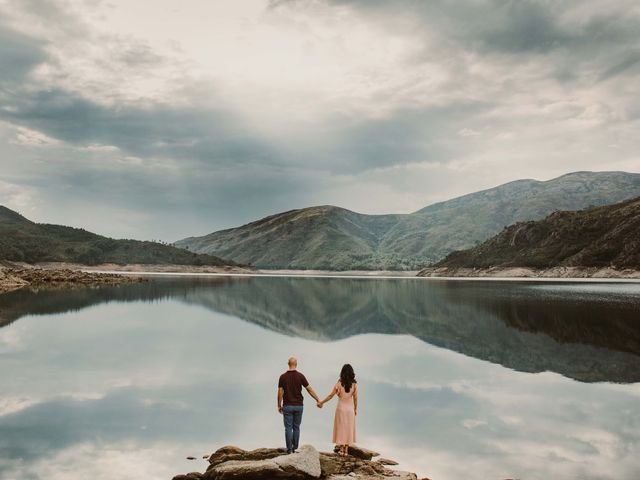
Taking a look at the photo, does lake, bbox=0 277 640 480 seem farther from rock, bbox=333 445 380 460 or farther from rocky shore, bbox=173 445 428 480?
rocky shore, bbox=173 445 428 480

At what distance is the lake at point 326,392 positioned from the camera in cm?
1364

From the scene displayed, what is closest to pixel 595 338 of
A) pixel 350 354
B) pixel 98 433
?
pixel 350 354

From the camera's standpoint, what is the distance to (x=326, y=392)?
69.8ft

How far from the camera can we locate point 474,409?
60.6 ft

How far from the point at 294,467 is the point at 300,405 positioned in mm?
2287

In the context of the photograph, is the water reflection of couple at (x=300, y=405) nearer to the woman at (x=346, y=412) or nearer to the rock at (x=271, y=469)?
the woman at (x=346, y=412)

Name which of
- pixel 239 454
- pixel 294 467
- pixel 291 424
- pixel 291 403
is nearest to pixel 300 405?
pixel 291 403

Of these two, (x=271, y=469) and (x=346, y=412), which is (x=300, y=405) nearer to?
(x=346, y=412)

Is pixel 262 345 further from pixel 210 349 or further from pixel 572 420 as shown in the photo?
pixel 572 420

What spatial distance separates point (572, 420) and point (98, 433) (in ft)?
48.8

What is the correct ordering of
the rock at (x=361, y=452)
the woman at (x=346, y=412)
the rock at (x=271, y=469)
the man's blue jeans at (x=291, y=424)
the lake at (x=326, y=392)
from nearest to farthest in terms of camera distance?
the rock at (x=271, y=469) < the man's blue jeans at (x=291, y=424) < the lake at (x=326, y=392) < the rock at (x=361, y=452) < the woman at (x=346, y=412)

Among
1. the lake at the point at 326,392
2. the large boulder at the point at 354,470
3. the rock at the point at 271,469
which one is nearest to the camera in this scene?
the rock at the point at 271,469

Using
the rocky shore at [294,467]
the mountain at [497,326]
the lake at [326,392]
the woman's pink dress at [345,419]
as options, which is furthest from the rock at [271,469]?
the mountain at [497,326]

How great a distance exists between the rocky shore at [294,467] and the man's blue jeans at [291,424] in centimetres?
47
